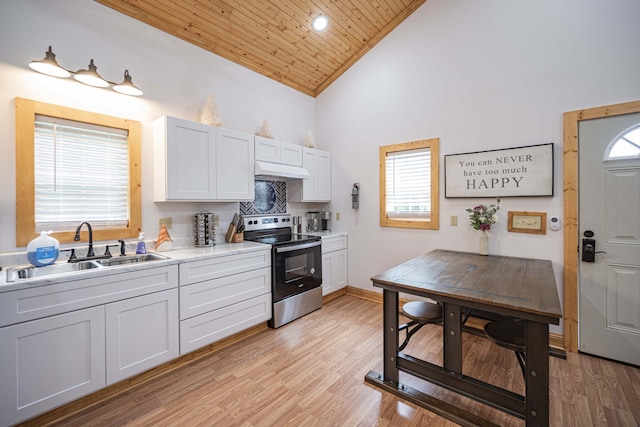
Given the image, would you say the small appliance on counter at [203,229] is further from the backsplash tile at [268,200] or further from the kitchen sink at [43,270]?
the kitchen sink at [43,270]

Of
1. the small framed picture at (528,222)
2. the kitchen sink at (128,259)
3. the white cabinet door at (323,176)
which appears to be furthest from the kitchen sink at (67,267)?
the small framed picture at (528,222)

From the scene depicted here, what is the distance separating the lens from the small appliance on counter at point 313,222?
423 centimetres

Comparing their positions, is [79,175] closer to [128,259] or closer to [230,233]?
[128,259]

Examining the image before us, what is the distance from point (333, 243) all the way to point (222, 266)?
5.59 feet

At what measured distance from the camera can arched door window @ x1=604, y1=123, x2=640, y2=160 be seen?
2.32 metres

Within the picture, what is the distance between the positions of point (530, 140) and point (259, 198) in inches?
120

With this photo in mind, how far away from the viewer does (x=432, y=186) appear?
3.37 meters

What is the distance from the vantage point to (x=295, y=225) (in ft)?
13.4

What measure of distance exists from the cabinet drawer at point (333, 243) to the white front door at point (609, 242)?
2.54 meters

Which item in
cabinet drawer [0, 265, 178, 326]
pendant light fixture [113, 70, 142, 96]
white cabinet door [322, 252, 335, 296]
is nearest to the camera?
cabinet drawer [0, 265, 178, 326]

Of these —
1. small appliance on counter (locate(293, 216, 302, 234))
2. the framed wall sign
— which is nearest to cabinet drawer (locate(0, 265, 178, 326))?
small appliance on counter (locate(293, 216, 302, 234))

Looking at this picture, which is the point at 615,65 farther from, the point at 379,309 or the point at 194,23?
the point at 194,23

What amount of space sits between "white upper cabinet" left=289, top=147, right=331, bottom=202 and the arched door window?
9.83 ft

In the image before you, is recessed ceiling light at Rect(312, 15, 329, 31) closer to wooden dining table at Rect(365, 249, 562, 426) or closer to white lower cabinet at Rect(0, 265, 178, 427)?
wooden dining table at Rect(365, 249, 562, 426)
